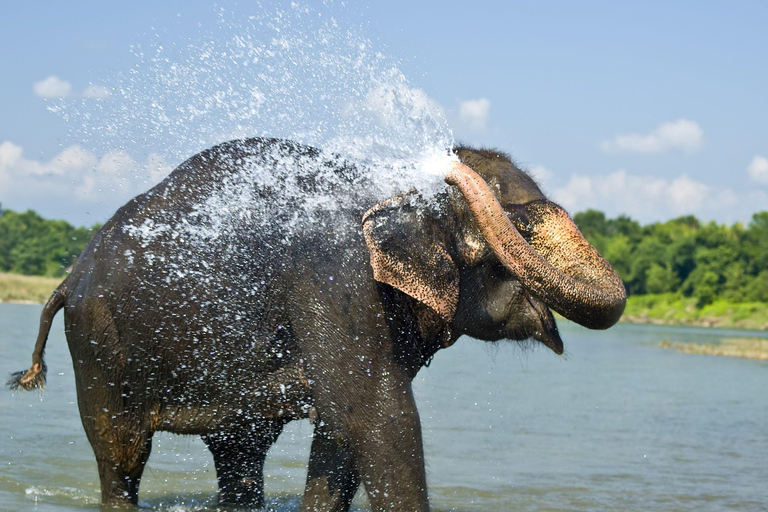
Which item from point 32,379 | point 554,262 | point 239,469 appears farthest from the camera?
point 239,469

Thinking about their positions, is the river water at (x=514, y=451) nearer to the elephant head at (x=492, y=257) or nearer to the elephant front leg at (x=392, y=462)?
the elephant head at (x=492, y=257)

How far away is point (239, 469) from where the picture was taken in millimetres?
5969

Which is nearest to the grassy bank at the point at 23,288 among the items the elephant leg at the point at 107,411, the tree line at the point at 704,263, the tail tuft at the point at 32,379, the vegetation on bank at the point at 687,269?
the vegetation on bank at the point at 687,269

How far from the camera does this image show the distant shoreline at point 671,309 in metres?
52.7

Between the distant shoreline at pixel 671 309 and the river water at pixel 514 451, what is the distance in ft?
115

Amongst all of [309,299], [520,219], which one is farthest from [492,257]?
[309,299]

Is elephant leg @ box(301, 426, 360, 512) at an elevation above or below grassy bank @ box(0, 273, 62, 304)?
below

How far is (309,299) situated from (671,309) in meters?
79.5

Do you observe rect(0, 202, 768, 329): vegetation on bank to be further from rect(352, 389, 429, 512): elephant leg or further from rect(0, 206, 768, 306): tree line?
rect(352, 389, 429, 512): elephant leg

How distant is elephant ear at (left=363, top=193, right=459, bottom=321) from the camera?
4.17 meters

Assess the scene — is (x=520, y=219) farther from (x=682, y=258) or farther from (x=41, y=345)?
(x=682, y=258)

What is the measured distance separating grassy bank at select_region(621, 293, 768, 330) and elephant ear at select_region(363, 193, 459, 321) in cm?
6420

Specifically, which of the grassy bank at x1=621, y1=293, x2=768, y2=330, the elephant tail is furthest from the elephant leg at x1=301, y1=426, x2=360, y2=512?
the grassy bank at x1=621, y1=293, x2=768, y2=330

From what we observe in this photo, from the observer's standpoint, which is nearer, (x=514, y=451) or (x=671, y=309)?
(x=514, y=451)
